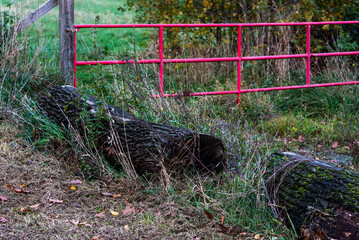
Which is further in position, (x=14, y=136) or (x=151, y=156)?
(x=14, y=136)

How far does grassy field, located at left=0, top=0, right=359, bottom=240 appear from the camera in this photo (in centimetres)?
382

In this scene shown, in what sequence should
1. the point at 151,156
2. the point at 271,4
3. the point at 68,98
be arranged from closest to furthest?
1. the point at 151,156
2. the point at 68,98
3. the point at 271,4

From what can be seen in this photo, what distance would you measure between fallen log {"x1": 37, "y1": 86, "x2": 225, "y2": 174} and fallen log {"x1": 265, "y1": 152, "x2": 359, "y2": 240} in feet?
2.40

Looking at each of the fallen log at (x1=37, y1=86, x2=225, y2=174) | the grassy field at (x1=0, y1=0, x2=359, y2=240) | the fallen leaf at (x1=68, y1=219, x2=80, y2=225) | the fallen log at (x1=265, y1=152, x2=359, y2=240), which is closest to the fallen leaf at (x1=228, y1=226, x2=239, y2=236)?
the grassy field at (x1=0, y1=0, x2=359, y2=240)

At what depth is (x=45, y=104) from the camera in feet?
18.5

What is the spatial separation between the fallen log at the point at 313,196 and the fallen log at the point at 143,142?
732 millimetres

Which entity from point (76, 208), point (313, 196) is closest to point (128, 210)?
point (76, 208)

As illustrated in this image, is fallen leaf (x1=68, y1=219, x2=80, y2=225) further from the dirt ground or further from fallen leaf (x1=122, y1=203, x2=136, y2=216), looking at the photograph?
fallen leaf (x1=122, y1=203, x2=136, y2=216)

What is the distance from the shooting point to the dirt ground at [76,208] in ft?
12.3

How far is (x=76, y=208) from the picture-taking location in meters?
4.24

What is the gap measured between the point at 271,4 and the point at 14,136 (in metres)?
6.50

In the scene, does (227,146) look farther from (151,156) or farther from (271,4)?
(271,4)

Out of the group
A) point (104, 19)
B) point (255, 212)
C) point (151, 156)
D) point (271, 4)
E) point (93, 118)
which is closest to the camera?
point (255, 212)

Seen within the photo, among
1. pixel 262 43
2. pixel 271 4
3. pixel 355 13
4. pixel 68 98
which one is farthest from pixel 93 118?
pixel 355 13
